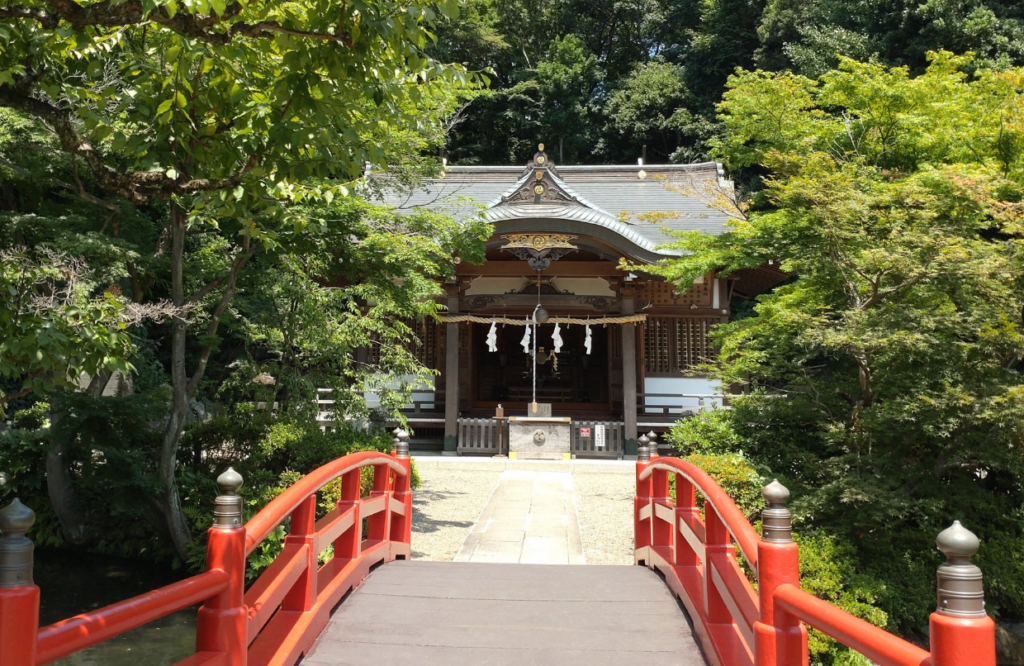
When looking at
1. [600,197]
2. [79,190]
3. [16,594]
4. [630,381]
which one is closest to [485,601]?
[16,594]

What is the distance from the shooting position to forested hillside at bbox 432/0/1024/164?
1068 inches

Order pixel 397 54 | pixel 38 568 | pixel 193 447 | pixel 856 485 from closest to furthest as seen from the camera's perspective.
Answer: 1. pixel 397 54
2. pixel 856 485
3. pixel 38 568
4. pixel 193 447

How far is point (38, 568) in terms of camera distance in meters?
8.65

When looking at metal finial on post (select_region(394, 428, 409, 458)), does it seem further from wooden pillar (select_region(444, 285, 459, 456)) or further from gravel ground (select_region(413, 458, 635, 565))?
wooden pillar (select_region(444, 285, 459, 456))

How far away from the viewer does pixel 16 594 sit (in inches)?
71.5

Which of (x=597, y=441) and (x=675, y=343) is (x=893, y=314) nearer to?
(x=597, y=441)

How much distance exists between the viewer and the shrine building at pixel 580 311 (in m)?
14.4

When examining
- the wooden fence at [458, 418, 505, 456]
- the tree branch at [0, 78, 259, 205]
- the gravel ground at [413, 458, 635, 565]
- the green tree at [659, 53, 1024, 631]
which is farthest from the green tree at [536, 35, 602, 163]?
the tree branch at [0, 78, 259, 205]

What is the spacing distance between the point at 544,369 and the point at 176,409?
43.8 feet

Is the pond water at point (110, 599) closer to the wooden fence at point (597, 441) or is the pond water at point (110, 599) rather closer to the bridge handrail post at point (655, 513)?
the bridge handrail post at point (655, 513)

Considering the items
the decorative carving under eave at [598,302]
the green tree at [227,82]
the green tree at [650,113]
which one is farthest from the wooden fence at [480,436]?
the green tree at [650,113]

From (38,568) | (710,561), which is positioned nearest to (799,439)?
(710,561)

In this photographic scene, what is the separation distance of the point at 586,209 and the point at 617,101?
16605mm

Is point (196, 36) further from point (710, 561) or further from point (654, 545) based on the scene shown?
point (654, 545)
